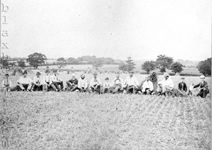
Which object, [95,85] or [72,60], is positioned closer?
[72,60]

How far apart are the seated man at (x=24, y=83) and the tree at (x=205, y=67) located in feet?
14.0

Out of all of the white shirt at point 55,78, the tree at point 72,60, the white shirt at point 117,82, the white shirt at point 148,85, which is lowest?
the white shirt at point 148,85

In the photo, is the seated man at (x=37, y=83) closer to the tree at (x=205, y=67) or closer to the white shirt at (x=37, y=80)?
the white shirt at (x=37, y=80)

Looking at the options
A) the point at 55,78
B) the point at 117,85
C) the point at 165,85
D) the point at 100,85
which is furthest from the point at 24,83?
the point at 165,85

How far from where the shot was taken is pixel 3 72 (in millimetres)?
5602

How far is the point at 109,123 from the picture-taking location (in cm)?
479

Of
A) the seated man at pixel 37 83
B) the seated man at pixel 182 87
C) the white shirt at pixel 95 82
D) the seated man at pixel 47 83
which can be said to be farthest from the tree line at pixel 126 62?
the seated man at pixel 47 83

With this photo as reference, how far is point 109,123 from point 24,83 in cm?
297

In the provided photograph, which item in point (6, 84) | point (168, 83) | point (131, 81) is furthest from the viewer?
point (131, 81)

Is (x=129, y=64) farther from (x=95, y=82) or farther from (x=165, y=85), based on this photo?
(x=95, y=82)

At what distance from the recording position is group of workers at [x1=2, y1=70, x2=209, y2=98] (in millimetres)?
5633

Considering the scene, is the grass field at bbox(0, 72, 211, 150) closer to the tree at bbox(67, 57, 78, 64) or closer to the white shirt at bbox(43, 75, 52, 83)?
the tree at bbox(67, 57, 78, 64)

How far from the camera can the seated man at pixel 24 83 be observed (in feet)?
20.4

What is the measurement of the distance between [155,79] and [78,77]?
6.71ft
